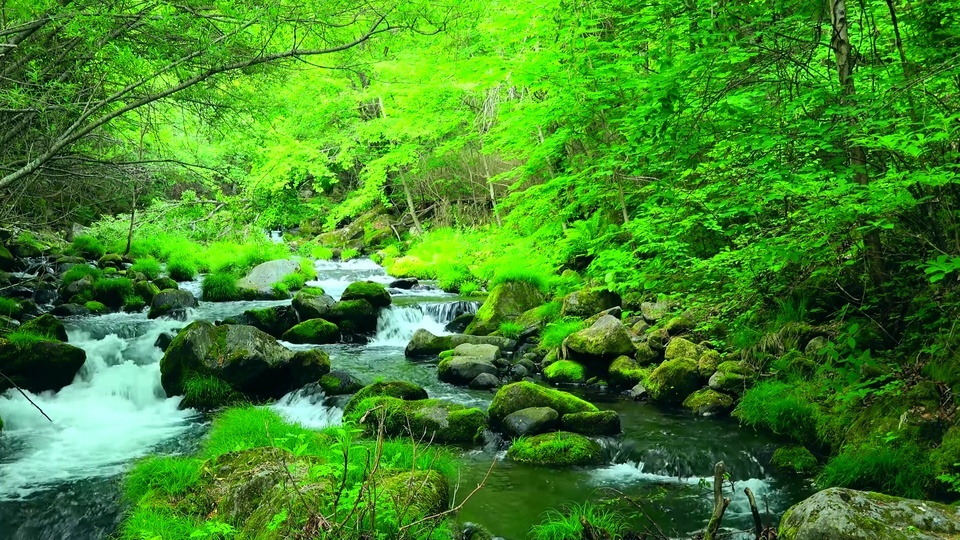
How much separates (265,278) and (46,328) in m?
6.20

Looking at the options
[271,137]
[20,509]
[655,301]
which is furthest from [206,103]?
[655,301]

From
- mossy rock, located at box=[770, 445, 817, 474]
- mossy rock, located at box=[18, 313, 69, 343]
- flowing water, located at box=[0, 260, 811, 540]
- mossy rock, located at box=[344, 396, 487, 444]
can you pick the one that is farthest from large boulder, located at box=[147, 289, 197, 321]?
mossy rock, located at box=[770, 445, 817, 474]

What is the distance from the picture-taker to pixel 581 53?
8617 mm

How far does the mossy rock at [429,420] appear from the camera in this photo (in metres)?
6.74

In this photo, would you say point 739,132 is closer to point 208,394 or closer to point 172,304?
point 208,394

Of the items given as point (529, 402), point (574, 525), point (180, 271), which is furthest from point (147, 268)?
point (574, 525)

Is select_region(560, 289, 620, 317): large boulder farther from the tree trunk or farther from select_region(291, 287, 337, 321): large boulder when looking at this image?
the tree trunk

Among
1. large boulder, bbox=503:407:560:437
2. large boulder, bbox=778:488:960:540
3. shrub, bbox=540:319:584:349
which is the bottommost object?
shrub, bbox=540:319:584:349

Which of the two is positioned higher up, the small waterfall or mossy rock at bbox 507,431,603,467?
mossy rock at bbox 507,431,603,467

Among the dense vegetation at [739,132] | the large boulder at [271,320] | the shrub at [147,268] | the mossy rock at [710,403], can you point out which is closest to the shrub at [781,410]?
the dense vegetation at [739,132]

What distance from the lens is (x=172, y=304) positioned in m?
12.7

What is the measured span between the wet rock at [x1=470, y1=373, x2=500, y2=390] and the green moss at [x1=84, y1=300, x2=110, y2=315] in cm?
839

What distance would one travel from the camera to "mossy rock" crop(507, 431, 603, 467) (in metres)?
6.12

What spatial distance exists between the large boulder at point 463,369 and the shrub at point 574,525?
14.1 feet
